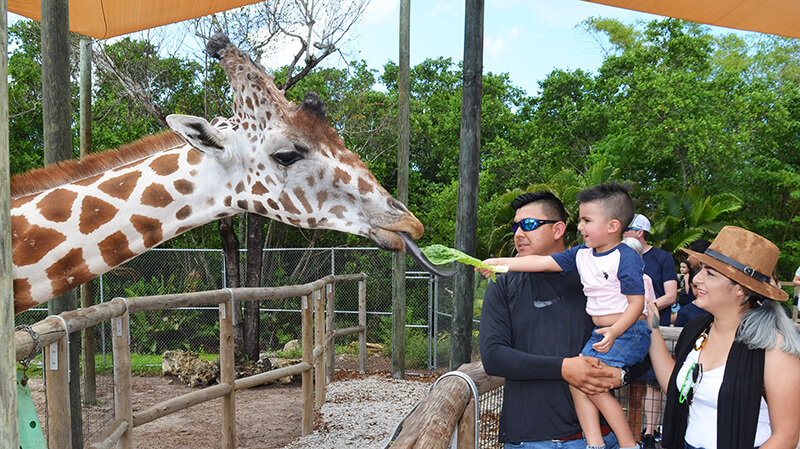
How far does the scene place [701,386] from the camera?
237cm

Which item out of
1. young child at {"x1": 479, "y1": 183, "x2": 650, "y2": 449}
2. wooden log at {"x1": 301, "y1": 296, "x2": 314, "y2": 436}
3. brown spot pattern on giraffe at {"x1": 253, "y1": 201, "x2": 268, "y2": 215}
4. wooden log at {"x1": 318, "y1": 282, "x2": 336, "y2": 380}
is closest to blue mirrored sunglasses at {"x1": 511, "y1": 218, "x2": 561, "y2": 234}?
young child at {"x1": 479, "y1": 183, "x2": 650, "y2": 449}

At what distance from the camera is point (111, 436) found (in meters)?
3.26

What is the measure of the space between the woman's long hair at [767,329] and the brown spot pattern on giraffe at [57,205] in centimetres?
261

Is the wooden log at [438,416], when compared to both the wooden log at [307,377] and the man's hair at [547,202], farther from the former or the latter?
the wooden log at [307,377]

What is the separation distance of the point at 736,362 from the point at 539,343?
2.34ft

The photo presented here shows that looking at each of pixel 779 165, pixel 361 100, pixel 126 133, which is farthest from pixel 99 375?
pixel 779 165

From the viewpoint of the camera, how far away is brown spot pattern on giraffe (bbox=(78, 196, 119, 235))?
2.39 meters

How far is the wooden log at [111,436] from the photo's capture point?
3082 millimetres

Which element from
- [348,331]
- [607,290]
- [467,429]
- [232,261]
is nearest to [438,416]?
[467,429]

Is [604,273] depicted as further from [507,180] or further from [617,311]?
[507,180]

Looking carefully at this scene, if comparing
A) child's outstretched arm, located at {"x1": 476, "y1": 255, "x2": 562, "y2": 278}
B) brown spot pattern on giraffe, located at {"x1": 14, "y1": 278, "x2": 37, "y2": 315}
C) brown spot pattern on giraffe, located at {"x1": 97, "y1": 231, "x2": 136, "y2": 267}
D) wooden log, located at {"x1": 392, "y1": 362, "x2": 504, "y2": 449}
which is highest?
brown spot pattern on giraffe, located at {"x1": 97, "y1": 231, "x2": 136, "y2": 267}

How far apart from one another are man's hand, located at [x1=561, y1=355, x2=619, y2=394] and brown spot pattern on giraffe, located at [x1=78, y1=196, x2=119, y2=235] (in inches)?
73.5

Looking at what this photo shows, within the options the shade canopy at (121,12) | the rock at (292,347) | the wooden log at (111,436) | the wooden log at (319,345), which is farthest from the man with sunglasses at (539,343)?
the rock at (292,347)

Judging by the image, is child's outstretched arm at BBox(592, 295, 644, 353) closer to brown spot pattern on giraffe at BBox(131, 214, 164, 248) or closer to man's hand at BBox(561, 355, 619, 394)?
man's hand at BBox(561, 355, 619, 394)
